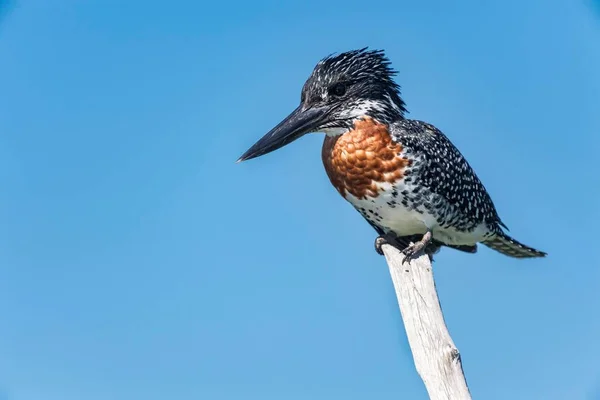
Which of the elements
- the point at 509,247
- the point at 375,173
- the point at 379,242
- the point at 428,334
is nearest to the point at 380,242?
the point at 379,242

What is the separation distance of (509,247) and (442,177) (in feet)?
3.91

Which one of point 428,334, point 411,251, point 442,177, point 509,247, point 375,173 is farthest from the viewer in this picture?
point 509,247

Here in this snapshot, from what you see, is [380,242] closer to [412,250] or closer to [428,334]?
[412,250]

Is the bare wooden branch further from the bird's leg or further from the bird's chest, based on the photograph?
the bird's chest

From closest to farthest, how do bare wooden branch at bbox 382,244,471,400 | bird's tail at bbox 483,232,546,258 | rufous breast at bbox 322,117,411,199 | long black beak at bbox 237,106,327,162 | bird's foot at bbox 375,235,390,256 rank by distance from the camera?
bare wooden branch at bbox 382,244,471,400 < rufous breast at bbox 322,117,411,199 < long black beak at bbox 237,106,327,162 < bird's foot at bbox 375,235,390,256 < bird's tail at bbox 483,232,546,258

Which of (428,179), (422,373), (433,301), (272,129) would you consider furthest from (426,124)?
(422,373)

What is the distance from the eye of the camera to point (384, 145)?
5.39 meters

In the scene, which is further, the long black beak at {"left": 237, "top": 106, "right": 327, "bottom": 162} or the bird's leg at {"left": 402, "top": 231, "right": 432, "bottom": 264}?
the long black beak at {"left": 237, "top": 106, "right": 327, "bottom": 162}

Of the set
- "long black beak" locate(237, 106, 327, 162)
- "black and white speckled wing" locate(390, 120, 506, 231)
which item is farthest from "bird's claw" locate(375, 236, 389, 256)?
"long black beak" locate(237, 106, 327, 162)

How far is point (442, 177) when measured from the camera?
5531 mm

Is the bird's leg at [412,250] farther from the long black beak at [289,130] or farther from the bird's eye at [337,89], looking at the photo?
the bird's eye at [337,89]

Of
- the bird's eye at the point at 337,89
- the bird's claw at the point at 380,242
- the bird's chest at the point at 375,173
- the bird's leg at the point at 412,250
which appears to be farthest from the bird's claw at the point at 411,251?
the bird's eye at the point at 337,89

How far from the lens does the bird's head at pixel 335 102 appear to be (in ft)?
18.1

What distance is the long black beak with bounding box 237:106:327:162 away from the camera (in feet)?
18.1
